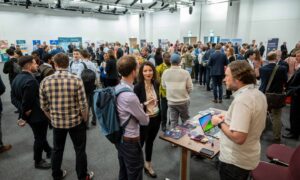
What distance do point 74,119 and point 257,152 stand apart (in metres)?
1.74

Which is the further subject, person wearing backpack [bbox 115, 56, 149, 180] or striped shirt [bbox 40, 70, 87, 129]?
striped shirt [bbox 40, 70, 87, 129]

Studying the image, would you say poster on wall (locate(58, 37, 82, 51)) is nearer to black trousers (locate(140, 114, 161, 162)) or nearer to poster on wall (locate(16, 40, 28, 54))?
poster on wall (locate(16, 40, 28, 54))

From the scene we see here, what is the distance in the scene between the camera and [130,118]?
5.10 ft

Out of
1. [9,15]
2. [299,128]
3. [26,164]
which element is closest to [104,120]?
[26,164]

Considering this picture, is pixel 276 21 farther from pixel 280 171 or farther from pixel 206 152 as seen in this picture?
pixel 206 152

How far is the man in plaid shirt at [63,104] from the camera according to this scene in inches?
74.9

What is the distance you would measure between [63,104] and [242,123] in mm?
1671

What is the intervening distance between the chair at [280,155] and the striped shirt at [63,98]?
2.08m

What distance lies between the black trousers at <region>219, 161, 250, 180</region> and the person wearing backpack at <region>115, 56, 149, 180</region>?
27.6 inches

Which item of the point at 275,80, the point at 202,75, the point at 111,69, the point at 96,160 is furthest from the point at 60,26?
the point at 275,80

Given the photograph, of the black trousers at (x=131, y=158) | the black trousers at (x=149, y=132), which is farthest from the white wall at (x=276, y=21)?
the black trousers at (x=131, y=158)

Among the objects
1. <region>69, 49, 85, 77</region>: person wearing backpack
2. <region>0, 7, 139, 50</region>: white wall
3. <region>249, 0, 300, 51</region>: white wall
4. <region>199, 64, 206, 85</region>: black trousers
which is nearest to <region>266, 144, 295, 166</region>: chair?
<region>69, 49, 85, 77</region>: person wearing backpack

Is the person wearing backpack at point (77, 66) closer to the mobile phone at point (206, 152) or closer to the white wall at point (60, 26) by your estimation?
the mobile phone at point (206, 152)

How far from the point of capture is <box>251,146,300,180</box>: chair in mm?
1531
